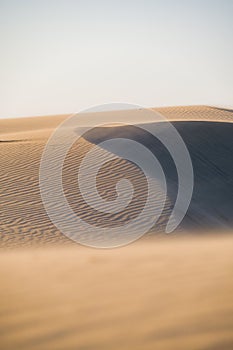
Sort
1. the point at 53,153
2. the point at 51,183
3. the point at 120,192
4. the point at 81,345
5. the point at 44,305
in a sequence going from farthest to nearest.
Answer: the point at 53,153
the point at 51,183
the point at 120,192
the point at 44,305
the point at 81,345

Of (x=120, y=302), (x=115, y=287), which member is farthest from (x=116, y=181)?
(x=120, y=302)

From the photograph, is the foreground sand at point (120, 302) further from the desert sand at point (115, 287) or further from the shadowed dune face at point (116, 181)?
the shadowed dune face at point (116, 181)

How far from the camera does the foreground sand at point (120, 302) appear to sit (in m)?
3.38

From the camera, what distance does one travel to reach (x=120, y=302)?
412 centimetres

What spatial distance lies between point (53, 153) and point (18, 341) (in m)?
11.7

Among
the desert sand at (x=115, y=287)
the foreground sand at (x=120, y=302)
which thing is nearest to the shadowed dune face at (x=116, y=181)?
the desert sand at (x=115, y=287)

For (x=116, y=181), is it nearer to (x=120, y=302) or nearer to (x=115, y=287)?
(x=115, y=287)

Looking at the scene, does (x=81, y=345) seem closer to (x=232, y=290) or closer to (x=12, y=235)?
(x=232, y=290)

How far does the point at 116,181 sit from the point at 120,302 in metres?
8.09

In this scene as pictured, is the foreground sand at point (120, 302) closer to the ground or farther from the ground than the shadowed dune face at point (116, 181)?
Answer: farther from the ground

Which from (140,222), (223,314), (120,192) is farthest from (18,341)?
(120,192)

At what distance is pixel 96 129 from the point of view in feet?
56.3

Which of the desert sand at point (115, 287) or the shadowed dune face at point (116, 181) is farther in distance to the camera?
the shadowed dune face at point (116, 181)

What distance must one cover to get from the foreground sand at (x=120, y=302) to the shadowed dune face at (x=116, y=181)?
317cm
